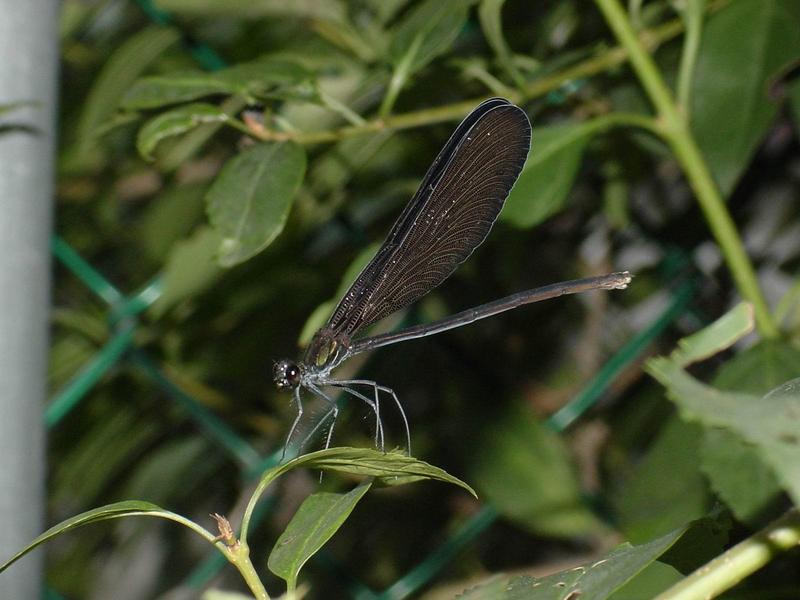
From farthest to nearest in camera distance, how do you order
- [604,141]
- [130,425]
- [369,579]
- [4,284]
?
[369,579] → [130,425] → [604,141] → [4,284]

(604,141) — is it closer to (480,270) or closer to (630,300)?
(480,270)

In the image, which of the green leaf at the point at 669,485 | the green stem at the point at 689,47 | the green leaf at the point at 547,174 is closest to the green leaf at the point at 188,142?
the green leaf at the point at 547,174

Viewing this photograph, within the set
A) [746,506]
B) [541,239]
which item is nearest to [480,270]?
[541,239]

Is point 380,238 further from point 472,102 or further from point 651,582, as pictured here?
point 651,582

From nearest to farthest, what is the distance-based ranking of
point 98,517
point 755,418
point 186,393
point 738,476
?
point 755,418, point 98,517, point 738,476, point 186,393

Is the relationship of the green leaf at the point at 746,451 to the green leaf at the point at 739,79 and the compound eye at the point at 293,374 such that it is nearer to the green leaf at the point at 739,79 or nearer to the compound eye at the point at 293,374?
the green leaf at the point at 739,79

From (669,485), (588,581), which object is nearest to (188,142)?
(669,485)
